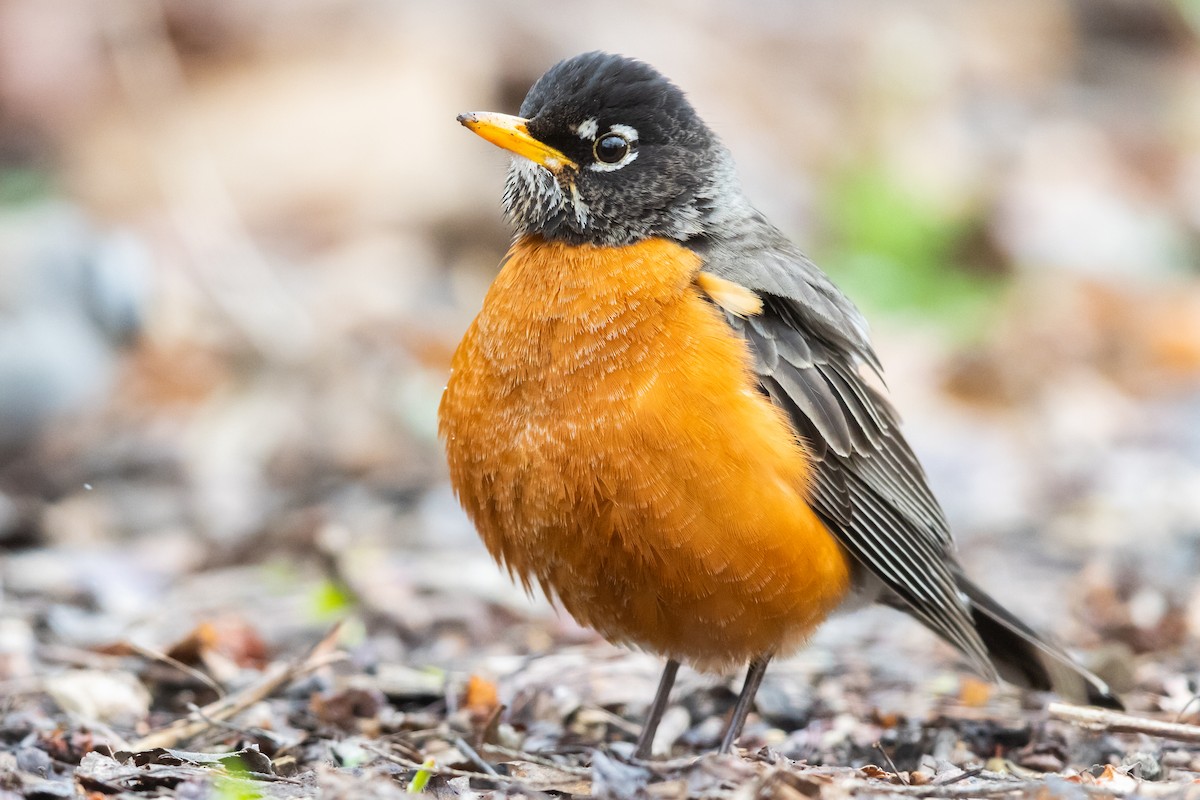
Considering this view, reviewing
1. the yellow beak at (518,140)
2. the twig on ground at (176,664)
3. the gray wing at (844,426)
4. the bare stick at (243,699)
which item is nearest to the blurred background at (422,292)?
the twig on ground at (176,664)

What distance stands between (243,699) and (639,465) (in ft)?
6.02

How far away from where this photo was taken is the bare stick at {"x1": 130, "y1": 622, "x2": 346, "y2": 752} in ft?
16.1

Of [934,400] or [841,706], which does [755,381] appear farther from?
[934,400]

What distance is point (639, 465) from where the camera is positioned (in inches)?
180

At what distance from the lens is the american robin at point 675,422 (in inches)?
183

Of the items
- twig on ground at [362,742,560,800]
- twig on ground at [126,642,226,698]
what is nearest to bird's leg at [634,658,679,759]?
twig on ground at [362,742,560,800]

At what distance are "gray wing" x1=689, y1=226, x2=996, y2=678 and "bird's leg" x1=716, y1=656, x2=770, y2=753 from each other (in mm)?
538

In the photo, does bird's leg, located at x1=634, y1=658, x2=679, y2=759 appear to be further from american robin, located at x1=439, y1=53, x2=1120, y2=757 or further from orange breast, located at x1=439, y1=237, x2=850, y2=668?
orange breast, located at x1=439, y1=237, x2=850, y2=668

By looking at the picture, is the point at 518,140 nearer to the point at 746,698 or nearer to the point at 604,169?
the point at 604,169

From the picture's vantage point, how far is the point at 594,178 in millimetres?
5297

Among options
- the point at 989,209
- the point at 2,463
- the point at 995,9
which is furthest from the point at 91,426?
the point at 995,9

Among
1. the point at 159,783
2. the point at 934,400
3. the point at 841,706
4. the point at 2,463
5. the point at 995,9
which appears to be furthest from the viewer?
the point at 995,9

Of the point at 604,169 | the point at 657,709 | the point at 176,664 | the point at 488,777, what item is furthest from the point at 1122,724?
the point at 176,664

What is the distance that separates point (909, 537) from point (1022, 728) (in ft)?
2.73
